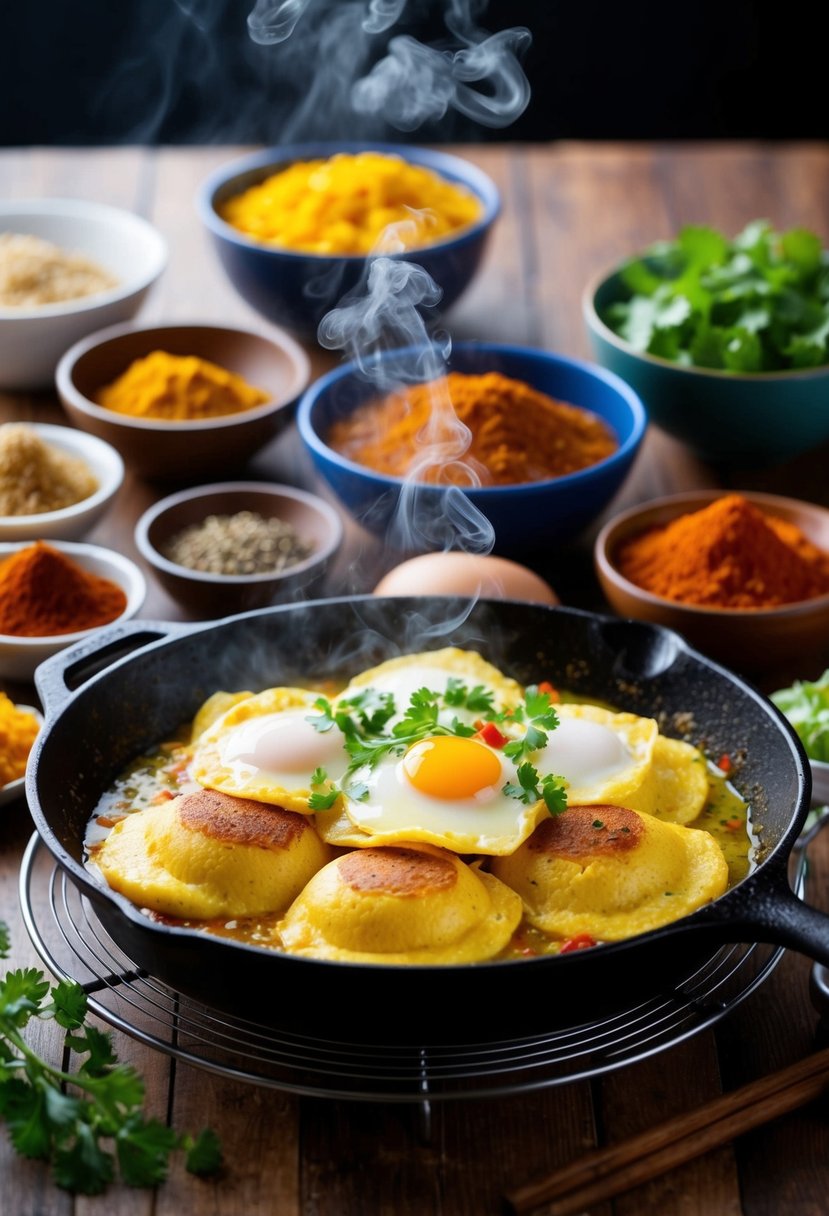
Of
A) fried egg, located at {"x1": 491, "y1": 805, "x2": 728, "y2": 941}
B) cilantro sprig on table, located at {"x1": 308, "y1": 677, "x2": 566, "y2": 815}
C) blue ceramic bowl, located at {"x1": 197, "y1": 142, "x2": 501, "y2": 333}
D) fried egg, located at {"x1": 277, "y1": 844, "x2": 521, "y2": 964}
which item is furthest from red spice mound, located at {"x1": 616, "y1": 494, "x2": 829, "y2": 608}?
blue ceramic bowl, located at {"x1": 197, "y1": 142, "x2": 501, "y2": 333}

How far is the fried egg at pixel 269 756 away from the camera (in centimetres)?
276

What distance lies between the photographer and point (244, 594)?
3.81 m

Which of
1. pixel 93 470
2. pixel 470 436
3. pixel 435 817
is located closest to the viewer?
pixel 435 817

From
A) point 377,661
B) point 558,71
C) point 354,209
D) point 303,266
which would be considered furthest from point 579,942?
point 558,71

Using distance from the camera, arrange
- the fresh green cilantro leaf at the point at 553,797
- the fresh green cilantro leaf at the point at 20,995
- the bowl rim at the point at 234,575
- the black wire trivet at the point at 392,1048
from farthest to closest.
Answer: the bowl rim at the point at 234,575 → the fresh green cilantro leaf at the point at 553,797 → the fresh green cilantro leaf at the point at 20,995 → the black wire trivet at the point at 392,1048

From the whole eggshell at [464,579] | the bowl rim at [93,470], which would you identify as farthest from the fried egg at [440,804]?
the bowl rim at [93,470]

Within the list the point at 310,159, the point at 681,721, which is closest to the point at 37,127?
the point at 310,159

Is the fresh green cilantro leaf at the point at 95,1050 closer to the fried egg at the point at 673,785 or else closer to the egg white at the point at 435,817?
the egg white at the point at 435,817

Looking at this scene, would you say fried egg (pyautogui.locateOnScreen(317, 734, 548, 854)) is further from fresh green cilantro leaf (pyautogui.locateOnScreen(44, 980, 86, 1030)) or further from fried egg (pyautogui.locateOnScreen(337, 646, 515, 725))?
fresh green cilantro leaf (pyautogui.locateOnScreen(44, 980, 86, 1030))

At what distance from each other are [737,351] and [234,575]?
1.71 metres

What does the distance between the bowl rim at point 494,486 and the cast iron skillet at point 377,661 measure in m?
0.60

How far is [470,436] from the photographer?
405 centimetres

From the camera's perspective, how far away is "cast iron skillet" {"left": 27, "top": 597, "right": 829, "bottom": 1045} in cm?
223

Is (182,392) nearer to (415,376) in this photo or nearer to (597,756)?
(415,376)
